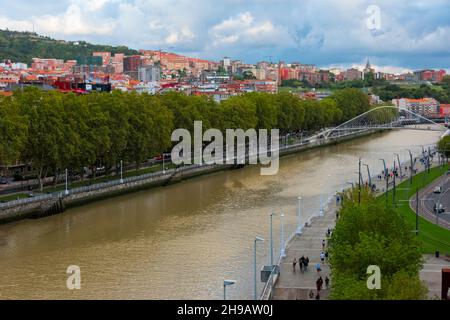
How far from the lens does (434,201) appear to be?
28969mm

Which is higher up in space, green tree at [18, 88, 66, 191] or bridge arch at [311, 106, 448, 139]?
green tree at [18, 88, 66, 191]

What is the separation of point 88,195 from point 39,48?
129379 millimetres

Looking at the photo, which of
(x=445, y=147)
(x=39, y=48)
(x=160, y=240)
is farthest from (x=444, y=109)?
(x=160, y=240)

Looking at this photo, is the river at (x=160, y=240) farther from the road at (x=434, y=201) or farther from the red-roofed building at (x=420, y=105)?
the red-roofed building at (x=420, y=105)

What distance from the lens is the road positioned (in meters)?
25.0

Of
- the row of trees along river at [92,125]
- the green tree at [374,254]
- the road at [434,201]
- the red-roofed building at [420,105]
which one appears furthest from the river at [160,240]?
the red-roofed building at [420,105]

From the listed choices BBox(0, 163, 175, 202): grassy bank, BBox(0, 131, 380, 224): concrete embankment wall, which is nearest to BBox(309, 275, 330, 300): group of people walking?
BBox(0, 131, 380, 224): concrete embankment wall

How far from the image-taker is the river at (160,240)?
1770 centimetres

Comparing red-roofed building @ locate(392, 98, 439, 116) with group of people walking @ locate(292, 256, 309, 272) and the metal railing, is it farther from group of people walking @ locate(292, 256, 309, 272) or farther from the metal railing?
group of people walking @ locate(292, 256, 309, 272)

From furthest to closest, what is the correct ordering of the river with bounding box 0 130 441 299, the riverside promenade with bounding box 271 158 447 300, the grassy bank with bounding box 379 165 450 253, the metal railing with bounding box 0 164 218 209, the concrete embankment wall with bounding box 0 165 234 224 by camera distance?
the metal railing with bounding box 0 164 218 209 < the concrete embankment wall with bounding box 0 165 234 224 < the grassy bank with bounding box 379 165 450 253 < the river with bounding box 0 130 441 299 < the riverside promenade with bounding box 271 158 447 300

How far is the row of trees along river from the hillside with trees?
8953 cm

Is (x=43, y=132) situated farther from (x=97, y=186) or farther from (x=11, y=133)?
(x=97, y=186)

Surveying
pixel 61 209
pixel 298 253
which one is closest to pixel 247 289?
pixel 298 253

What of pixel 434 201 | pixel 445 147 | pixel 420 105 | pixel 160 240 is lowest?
pixel 160 240
